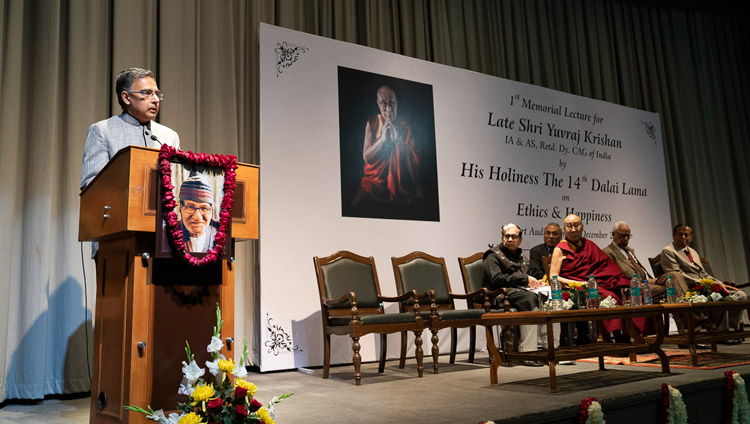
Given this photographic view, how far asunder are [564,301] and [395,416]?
4.71 feet

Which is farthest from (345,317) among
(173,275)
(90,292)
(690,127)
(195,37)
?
(690,127)

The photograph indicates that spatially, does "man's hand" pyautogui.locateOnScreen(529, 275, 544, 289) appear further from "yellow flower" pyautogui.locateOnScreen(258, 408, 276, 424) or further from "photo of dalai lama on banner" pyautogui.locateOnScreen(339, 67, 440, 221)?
"yellow flower" pyautogui.locateOnScreen(258, 408, 276, 424)

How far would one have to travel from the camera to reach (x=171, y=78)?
4.41 metres

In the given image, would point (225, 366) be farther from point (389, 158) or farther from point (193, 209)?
point (389, 158)

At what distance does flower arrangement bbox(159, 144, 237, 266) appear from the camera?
204cm

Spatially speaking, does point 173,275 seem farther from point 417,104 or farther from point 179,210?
point 417,104

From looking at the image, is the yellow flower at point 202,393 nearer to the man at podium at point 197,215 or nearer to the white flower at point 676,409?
the man at podium at point 197,215

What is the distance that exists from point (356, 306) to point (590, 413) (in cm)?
176

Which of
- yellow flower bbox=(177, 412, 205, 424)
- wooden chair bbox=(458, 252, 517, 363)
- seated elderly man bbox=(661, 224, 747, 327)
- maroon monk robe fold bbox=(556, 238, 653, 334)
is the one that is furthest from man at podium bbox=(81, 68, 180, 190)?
seated elderly man bbox=(661, 224, 747, 327)

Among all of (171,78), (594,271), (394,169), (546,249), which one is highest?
(171,78)

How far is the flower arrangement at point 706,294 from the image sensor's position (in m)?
4.23

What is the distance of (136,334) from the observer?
79.3 inches

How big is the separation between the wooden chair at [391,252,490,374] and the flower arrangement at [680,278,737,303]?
1.39 metres

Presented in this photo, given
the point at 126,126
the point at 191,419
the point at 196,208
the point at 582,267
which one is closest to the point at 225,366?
the point at 191,419
